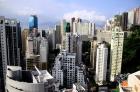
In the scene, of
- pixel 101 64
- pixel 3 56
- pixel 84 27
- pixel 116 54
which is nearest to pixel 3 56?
pixel 3 56

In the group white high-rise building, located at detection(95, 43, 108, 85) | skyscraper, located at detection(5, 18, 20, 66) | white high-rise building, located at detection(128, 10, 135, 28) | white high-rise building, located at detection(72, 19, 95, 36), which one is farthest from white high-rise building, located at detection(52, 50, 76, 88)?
white high-rise building, located at detection(128, 10, 135, 28)

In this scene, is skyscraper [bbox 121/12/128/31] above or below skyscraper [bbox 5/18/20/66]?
above

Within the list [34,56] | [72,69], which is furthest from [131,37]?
[34,56]

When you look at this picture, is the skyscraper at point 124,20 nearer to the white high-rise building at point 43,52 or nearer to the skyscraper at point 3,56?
the white high-rise building at point 43,52

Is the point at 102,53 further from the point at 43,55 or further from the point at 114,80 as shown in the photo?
the point at 43,55

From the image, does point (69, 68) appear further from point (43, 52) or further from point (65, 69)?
point (43, 52)

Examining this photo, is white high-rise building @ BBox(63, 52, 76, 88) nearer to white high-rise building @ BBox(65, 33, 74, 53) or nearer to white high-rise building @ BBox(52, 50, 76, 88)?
white high-rise building @ BBox(52, 50, 76, 88)

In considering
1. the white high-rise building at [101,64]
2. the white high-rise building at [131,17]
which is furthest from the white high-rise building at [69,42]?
the white high-rise building at [131,17]

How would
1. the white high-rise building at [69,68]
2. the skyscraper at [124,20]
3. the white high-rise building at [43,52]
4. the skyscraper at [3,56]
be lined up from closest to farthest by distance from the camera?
1. the skyscraper at [3,56]
2. the white high-rise building at [69,68]
3. the white high-rise building at [43,52]
4. the skyscraper at [124,20]

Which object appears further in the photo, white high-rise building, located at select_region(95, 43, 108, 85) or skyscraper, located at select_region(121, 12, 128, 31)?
skyscraper, located at select_region(121, 12, 128, 31)
